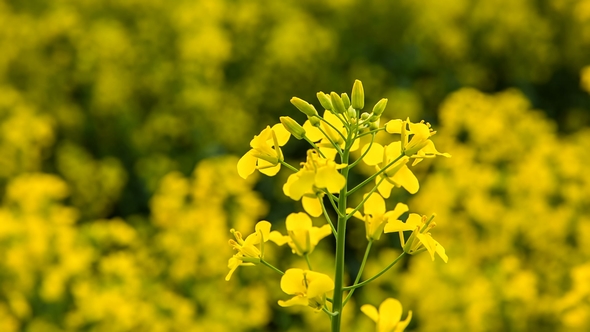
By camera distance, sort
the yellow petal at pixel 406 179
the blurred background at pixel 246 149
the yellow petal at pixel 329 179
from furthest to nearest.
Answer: the blurred background at pixel 246 149
the yellow petal at pixel 406 179
the yellow petal at pixel 329 179

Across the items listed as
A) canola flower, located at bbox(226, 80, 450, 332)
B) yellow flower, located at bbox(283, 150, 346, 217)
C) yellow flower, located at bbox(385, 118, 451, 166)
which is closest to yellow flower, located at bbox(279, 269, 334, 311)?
canola flower, located at bbox(226, 80, 450, 332)

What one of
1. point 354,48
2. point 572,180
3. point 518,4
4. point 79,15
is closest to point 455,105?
point 572,180

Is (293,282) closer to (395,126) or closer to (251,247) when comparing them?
(251,247)

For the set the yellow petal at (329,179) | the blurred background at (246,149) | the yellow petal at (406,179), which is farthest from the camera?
the blurred background at (246,149)

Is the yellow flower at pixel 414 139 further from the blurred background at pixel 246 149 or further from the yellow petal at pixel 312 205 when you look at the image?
the blurred background at pixel 246 149

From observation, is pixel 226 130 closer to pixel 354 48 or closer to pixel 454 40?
pixel 354 48

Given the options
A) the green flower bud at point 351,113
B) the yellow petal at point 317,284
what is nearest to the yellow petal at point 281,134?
the green flower bud at point 351,113

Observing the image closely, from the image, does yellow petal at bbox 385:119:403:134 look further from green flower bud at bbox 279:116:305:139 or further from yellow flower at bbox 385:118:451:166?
green flower bud at bbox 279:116:305:139
